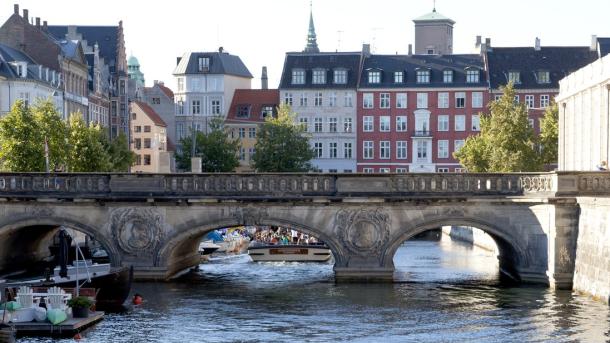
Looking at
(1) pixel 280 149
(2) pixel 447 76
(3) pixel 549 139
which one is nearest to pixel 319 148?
(2) pixel 447 76

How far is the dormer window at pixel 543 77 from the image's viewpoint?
144 m

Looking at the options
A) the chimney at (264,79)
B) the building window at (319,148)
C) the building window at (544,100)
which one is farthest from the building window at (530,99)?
the chimney at (264,79)

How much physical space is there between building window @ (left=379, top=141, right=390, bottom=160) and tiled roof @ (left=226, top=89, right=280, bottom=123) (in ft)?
46.5

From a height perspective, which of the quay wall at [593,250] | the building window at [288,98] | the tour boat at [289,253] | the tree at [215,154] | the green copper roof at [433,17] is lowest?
the tour boat at [289,253]

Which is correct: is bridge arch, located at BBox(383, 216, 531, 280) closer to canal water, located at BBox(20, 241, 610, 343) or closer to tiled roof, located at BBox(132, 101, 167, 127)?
canal water, located at BBox(20, 241, 610, 343)

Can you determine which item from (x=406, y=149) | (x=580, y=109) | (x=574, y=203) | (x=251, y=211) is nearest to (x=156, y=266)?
(x=251, y=211)

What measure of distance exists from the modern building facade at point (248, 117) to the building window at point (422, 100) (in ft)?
56.6

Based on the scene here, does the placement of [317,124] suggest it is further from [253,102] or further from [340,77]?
[253,102]

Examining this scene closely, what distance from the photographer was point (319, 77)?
149250 mm

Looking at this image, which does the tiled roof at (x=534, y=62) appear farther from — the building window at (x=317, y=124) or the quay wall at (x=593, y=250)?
the quay wall at (x=593, y=250)

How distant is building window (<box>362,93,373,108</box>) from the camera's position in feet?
485

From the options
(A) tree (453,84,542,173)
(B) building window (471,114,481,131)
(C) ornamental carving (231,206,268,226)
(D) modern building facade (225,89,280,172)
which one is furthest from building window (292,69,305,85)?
(C) ornamental carving (231,206,268,226)

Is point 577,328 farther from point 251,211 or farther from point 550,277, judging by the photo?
point 251,211

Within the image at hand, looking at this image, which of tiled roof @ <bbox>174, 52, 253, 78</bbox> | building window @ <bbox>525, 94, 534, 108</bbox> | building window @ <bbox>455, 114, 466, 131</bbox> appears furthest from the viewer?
tiled roof @ <bbox>174, 52, 253, 78</bbox>
